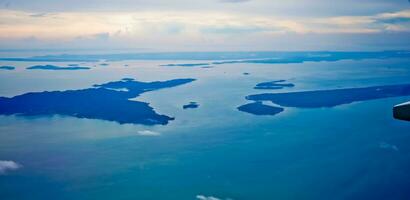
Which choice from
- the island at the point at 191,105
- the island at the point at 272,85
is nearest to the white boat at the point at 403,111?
the island at the point at 191,105

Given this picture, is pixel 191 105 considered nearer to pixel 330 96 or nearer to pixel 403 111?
pixel 330 96

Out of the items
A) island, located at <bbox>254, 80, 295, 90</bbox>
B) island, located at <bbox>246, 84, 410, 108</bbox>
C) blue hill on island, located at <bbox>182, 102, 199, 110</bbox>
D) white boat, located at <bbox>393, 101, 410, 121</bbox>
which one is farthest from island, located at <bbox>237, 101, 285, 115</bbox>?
white boat, located at <bbox>393, 101, 410, 121</bbox>

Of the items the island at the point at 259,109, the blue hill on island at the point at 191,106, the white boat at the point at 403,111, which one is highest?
the white boat at the point at 403,111

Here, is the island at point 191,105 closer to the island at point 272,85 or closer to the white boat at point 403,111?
the island at point 272,85

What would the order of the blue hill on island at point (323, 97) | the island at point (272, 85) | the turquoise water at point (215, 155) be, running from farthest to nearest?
the island at point (272, 85) → the blue hill on island at point (323, 97) → the turquoise water at point (215, 155)

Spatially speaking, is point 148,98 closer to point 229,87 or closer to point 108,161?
point 229,87

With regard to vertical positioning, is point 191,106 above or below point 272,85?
below

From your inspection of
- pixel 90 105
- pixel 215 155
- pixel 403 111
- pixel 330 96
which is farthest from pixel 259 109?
pixel 403 111

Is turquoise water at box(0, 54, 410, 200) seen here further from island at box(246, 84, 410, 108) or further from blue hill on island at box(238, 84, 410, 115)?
island at box(246, 84, 410, 108)
